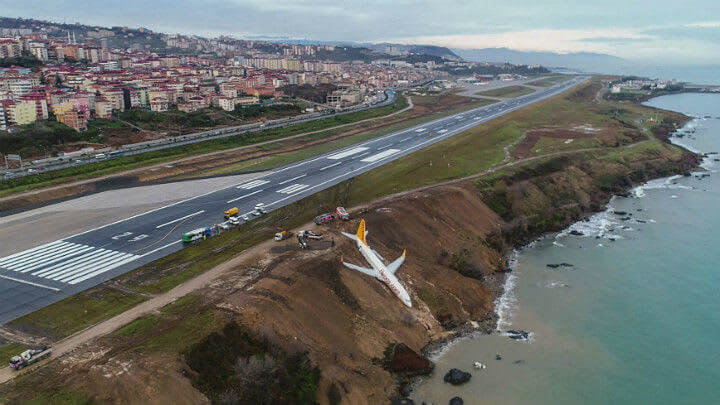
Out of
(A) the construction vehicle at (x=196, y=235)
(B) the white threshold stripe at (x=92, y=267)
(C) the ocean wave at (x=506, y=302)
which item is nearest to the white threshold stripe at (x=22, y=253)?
(B) the white threshold stripe at (x=92, y=267)

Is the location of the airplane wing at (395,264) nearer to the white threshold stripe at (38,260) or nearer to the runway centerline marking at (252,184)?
the runway centerline marking at (252,184)

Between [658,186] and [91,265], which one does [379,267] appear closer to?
[91,265]

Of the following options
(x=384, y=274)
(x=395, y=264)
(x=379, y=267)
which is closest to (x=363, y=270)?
(x=379, y=267)

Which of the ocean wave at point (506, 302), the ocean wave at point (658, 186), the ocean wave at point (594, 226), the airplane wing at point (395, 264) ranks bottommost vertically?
the ocean wave at point (506, 302)

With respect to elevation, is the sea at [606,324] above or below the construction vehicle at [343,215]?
below

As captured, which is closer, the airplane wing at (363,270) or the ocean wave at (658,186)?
the airplane wing at (363,270)

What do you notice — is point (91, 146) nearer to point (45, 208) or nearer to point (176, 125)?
point (176, 125)

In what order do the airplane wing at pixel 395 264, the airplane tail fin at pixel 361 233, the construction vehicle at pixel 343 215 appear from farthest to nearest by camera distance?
the construction vehicle at pixel 343 215, the airplane tail fin at pixel 361 233, the airplane wing at pixel 395 264

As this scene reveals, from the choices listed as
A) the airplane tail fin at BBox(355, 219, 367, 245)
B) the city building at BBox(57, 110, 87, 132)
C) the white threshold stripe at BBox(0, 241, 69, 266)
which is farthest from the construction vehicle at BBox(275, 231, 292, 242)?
the city building at BBox(57, 110, 87, 132)

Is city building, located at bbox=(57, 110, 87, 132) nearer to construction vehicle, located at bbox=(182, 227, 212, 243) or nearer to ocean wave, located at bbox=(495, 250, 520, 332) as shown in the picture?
construction vehicle, located at bbox=(182, 227, 212, 243)
